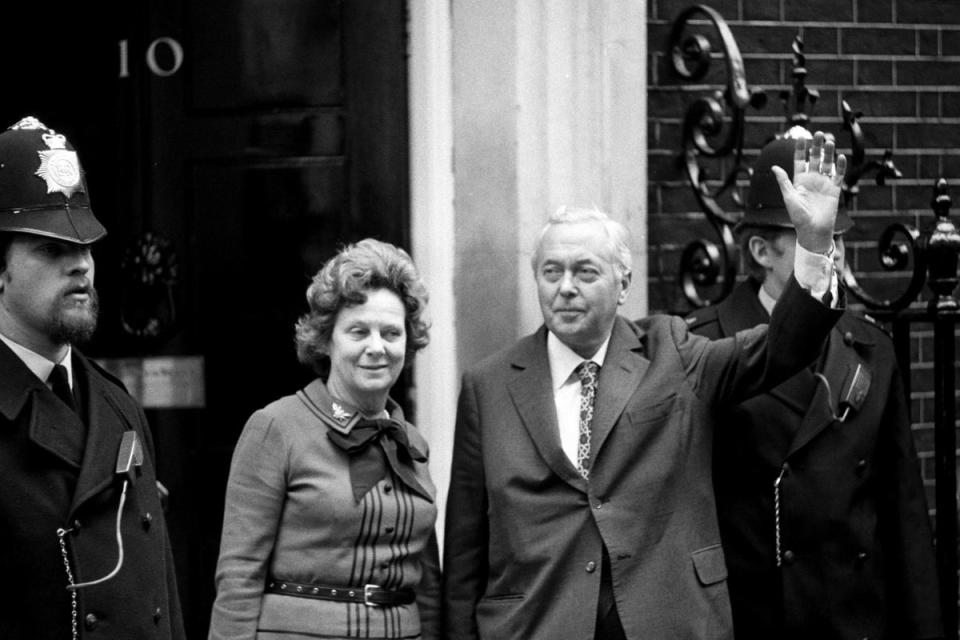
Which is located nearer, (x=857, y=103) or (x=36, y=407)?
(x=36, y=407)

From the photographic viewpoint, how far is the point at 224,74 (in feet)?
20.3

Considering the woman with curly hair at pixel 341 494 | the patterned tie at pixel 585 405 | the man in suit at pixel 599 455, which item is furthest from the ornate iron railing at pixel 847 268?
the woman with curly hair at pixel 341 494

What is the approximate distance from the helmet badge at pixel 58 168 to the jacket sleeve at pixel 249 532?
2.70 feet

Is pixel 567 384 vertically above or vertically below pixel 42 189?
below

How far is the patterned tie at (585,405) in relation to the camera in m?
4.58

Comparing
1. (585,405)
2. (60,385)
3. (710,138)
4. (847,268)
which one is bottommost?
(585,405)

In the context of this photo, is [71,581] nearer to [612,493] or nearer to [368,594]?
[368,594]

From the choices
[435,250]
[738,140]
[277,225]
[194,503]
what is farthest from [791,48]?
[194,503]

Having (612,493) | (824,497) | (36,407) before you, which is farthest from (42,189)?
(824,497)

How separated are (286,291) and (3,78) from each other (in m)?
1.42

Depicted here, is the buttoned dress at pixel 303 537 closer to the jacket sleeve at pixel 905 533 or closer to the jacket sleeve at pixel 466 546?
the jacket sleeve at pixel 466 546

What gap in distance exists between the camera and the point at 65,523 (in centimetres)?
380

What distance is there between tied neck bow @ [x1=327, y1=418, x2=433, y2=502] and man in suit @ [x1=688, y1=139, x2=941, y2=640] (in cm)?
90

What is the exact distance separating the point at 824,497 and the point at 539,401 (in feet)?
2.81
